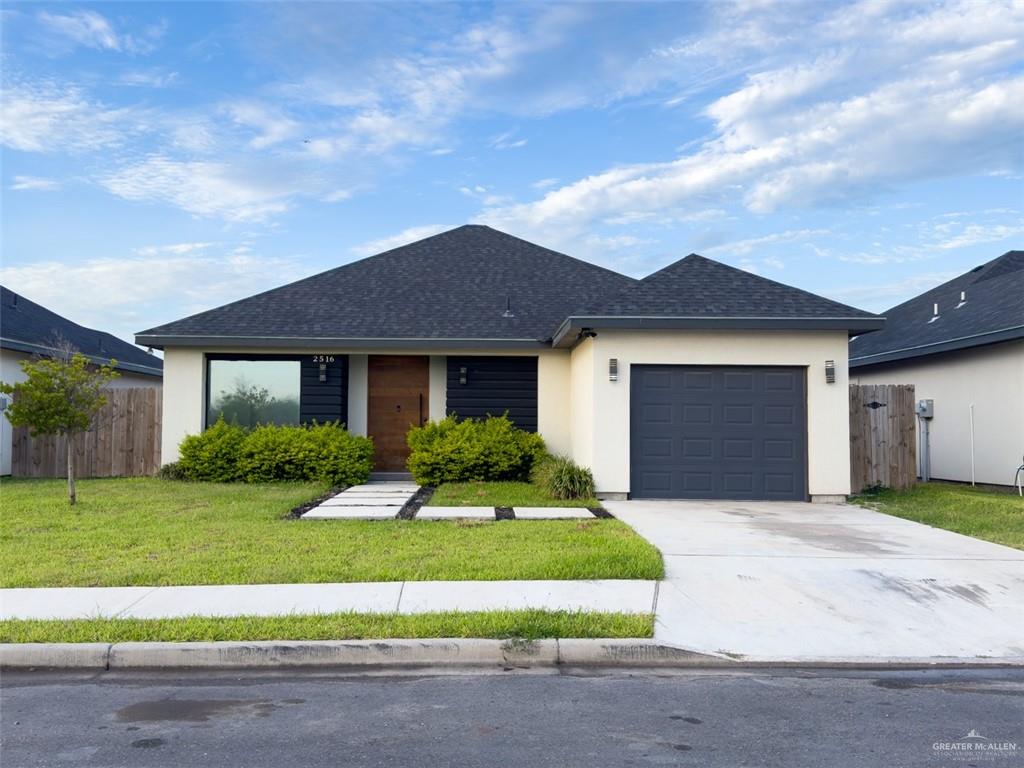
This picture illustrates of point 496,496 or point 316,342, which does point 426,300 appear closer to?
point 316,342

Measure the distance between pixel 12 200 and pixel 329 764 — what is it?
1283 centimetres

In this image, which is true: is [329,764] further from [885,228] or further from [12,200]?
[885,228]

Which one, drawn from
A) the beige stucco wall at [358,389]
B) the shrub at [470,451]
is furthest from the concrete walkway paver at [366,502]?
the beige stucco wall at [358,389]

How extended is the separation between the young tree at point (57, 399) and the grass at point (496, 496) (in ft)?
17.4

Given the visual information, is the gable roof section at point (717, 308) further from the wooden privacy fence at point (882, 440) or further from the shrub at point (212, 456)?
the shrub at point (212, 456)

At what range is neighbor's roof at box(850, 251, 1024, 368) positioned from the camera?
1453 cm

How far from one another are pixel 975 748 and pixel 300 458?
11787 millimetres

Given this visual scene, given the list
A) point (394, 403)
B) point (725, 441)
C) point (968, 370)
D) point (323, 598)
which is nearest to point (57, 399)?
point (394, 403)

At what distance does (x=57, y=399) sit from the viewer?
11.1 meters

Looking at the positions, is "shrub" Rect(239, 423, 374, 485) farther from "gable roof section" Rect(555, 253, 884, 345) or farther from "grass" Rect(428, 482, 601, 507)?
"gable roof section" Rect(555, 253, 884, 345)

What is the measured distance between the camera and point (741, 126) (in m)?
15.3

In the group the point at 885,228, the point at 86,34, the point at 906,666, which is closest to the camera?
the point at 906,666

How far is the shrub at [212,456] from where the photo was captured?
554 inches

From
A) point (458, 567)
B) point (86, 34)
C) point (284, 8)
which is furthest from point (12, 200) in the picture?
point (458, 567)
